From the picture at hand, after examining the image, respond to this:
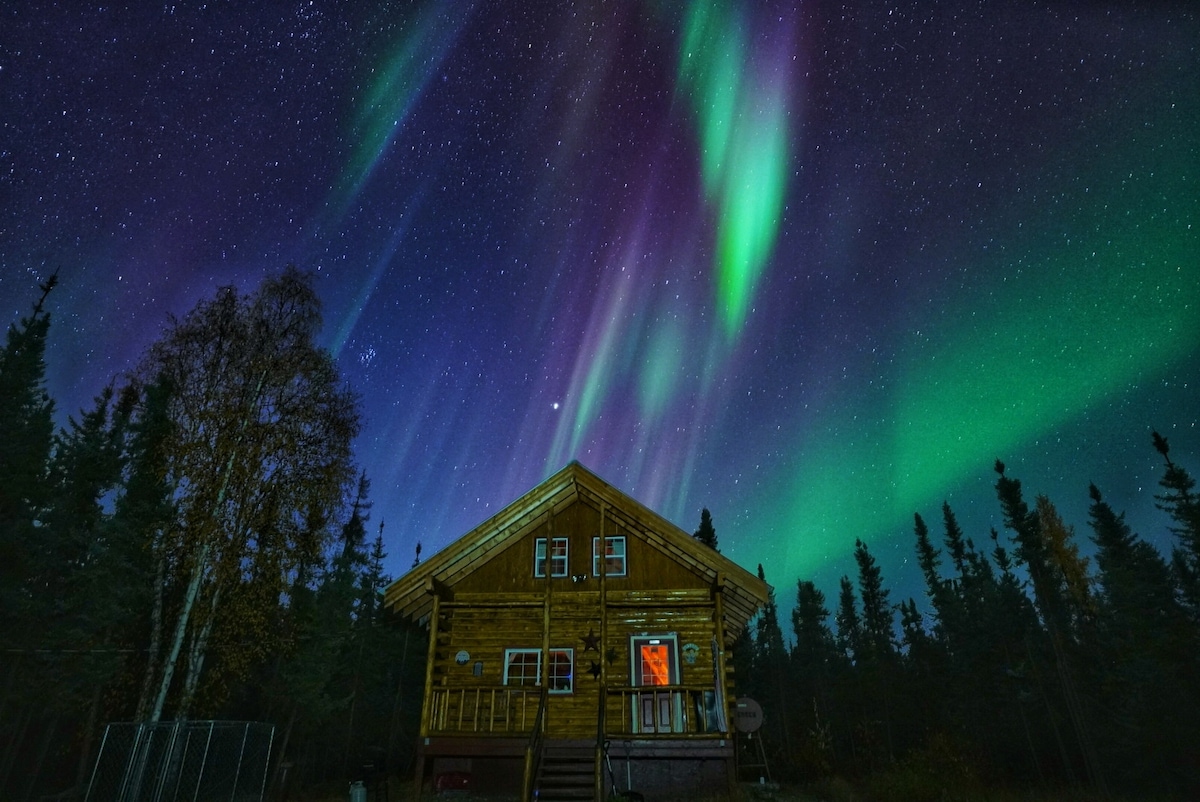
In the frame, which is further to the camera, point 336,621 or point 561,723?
point 336,621

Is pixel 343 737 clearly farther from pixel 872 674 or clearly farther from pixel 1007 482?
pixel 1007 482

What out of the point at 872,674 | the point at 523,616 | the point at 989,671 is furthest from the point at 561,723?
the point at 872,674

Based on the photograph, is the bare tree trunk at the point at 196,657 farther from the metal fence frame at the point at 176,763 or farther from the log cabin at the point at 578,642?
the log cabin at the point at 578,642

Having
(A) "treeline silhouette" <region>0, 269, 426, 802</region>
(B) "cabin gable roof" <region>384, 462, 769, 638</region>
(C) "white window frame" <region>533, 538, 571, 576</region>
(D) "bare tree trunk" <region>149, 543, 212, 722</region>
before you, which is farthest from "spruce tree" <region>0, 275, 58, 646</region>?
(C) "white window frame" <region>533, 538, 571, 576</region>

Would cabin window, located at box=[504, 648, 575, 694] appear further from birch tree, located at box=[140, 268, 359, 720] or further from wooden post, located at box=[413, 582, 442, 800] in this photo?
birch tree, located at box=[140, 268, 359, 720]

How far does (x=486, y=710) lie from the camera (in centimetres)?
1986

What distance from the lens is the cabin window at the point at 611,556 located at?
2139 cm

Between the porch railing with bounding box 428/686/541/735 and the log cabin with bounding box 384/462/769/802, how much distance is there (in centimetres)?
5

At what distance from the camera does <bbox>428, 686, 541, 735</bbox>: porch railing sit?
1852cm

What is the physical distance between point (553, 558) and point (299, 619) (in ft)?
81.3

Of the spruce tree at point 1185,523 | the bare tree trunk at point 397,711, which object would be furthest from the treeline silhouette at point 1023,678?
the bare tree trunk at point 397,711

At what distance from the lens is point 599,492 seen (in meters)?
21.8

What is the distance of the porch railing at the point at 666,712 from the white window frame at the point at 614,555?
12.0 ft

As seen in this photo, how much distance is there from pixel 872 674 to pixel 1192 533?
34070 mm
